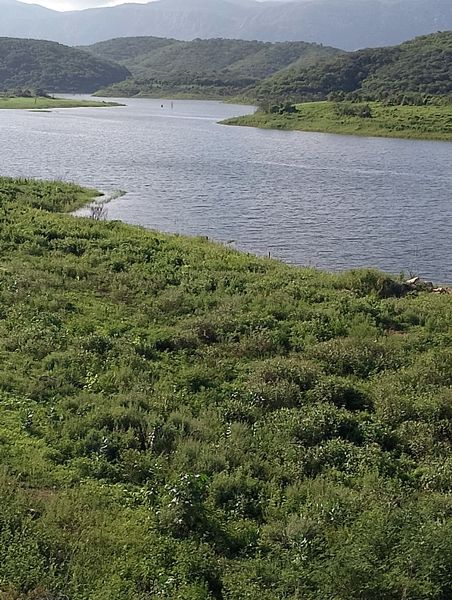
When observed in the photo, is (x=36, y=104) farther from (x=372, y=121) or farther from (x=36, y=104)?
(x=372, y=121)

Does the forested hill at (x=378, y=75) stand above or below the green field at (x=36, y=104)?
above

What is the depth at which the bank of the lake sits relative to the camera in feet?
334

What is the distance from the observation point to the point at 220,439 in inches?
472

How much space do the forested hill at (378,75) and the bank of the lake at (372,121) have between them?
1103 inches

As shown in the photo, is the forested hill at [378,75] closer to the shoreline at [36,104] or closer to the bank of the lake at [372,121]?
the bank of the lake at [372,121]

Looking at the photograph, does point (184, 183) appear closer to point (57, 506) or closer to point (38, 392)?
point (38, 392)

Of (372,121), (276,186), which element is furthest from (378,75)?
(276,186)

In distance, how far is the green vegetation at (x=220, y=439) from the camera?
8.58 metres

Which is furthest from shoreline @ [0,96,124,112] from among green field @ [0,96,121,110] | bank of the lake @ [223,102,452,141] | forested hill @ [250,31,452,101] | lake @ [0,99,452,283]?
lake @ [0,99,452,283]

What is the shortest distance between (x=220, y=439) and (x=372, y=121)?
103829 millimetres

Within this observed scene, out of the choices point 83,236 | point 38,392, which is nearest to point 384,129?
point 83,236

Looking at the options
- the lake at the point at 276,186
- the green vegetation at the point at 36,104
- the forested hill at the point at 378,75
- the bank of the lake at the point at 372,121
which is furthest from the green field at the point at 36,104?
the lake at the point at 276,186

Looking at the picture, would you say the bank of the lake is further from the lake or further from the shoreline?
the shoreline

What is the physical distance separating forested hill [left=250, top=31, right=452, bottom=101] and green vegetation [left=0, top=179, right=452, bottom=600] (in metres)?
132
